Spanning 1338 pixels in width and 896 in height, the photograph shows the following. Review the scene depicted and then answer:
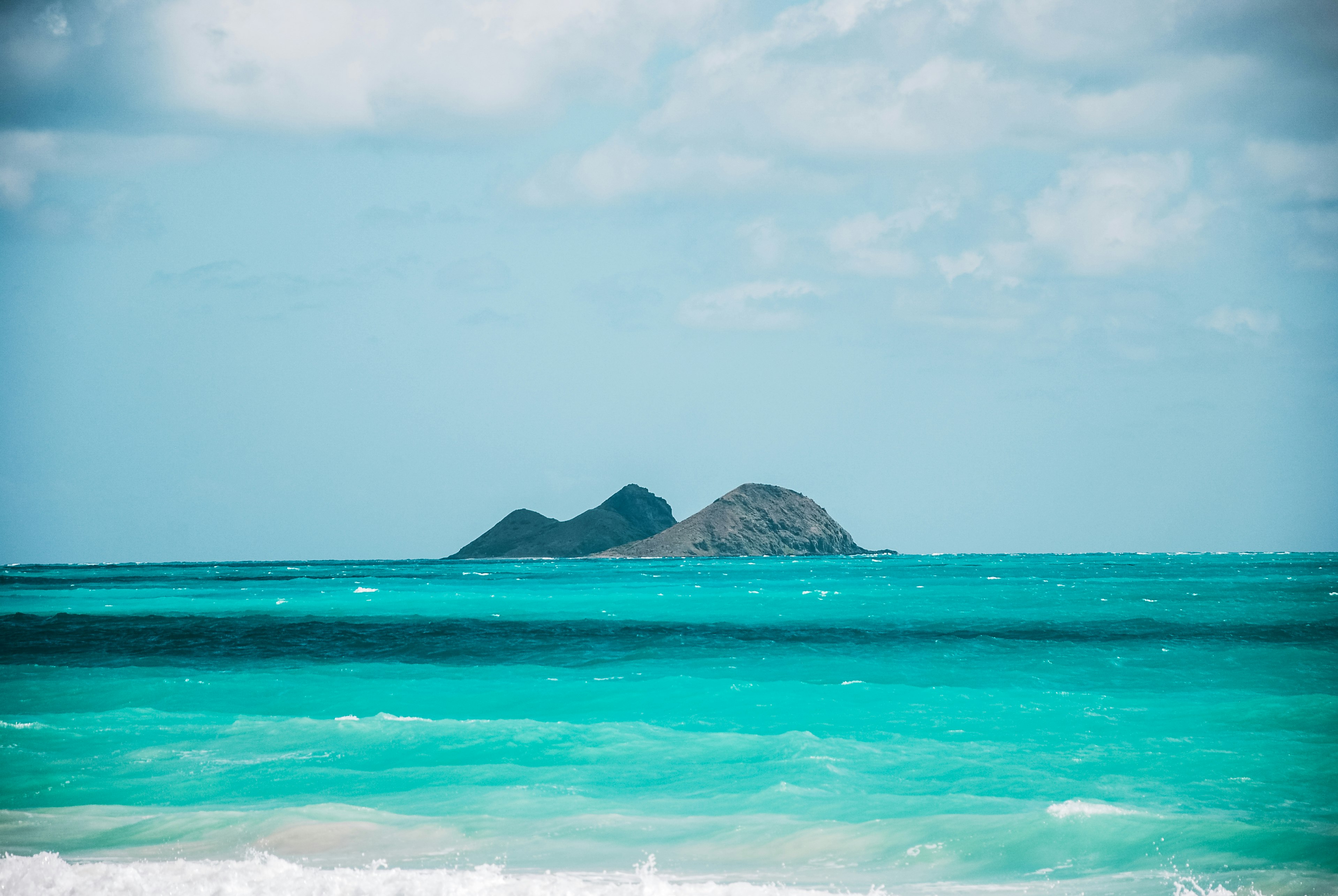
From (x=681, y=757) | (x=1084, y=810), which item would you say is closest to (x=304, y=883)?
(x=681, y=757)

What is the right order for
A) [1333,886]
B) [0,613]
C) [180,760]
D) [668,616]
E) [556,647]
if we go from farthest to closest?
[0,613], [668,616], [556,647], [180,760], [1333,886]

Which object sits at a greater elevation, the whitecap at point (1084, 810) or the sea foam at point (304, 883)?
the sea foam at point (304, 883)

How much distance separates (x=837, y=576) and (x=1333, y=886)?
86.7 meters

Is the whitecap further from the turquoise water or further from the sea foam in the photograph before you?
the sea foam

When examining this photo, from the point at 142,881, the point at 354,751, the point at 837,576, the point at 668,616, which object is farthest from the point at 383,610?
the point at 837,576

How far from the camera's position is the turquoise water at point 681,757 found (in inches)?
430

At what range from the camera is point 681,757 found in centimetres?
1606

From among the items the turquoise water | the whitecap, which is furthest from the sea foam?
the whitecap

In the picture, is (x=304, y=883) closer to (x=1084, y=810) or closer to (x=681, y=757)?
(x=681, y=757)

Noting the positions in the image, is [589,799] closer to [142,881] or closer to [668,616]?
[142,881]

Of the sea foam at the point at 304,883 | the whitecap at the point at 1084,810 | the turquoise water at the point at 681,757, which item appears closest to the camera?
the sea foam at the point at 304,883

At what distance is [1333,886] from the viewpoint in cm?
1016

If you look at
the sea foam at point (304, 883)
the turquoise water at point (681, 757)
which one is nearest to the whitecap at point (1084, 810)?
the turquoise water at point (681, 757)

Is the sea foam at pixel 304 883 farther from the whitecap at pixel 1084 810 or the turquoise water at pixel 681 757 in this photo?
the whitecap at pixel 1084 810
